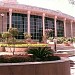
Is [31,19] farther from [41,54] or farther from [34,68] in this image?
[34,68]

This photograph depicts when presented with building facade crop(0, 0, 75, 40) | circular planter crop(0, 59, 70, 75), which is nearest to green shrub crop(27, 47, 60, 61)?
circular planter crop(0, 59, 70, 75)

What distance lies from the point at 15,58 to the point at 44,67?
1.14 meters

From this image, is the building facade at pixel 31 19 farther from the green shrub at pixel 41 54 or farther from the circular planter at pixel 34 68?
the circular planter at pixel 34 68

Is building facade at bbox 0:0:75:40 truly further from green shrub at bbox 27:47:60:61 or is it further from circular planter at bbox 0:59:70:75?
circular planter at bbox 0:59:70:75

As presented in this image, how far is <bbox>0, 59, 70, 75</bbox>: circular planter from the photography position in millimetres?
8020

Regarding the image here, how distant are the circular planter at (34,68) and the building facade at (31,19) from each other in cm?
4454

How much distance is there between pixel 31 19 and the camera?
60469 millimetres

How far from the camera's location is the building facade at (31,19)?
54562 millimetres

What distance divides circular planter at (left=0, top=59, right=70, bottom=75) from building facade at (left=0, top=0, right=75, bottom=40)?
44539 mm

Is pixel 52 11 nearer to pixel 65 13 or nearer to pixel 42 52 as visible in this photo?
pixel 65 13

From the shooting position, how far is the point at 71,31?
2687 inches

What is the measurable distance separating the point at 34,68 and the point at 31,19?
52.4 metres

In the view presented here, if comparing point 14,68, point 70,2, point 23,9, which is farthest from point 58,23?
point 14,68

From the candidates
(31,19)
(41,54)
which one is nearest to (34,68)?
(41,54)
